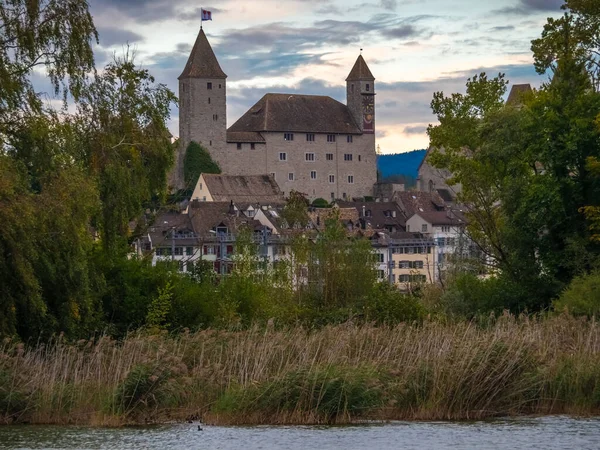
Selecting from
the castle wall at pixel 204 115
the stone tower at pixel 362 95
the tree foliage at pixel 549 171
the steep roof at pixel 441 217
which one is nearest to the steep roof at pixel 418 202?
the steep roof at pixel 441 217

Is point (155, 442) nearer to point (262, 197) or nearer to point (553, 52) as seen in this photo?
point (553, 52)

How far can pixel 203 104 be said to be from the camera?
147 metres

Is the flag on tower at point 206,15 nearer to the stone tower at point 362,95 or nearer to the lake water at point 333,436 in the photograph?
the stone tower at point 362,95

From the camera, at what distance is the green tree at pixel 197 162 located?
14262 cm

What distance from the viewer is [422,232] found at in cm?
12300

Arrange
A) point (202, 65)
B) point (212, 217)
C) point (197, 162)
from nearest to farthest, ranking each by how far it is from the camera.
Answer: point (212, 217) → point (197, 162) → point (202, 65)

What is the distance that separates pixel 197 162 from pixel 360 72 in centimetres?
2860

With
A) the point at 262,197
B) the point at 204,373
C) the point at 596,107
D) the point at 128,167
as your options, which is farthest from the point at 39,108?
the point at 262,197

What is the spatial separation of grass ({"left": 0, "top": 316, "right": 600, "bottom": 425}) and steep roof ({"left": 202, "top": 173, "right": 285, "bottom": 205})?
110m

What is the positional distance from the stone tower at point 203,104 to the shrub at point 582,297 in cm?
11173

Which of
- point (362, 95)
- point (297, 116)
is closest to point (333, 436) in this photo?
point (297, 116)

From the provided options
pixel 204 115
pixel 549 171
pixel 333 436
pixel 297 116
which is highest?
pixel 297 116

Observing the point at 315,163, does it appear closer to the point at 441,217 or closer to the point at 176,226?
the point at 441,217

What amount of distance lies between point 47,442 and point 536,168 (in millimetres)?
24583
